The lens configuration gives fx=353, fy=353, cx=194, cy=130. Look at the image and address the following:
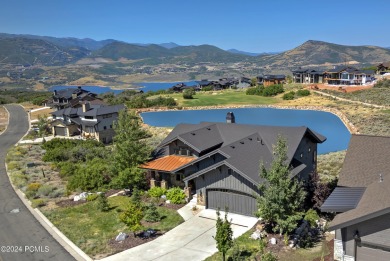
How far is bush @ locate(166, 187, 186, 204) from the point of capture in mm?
25703

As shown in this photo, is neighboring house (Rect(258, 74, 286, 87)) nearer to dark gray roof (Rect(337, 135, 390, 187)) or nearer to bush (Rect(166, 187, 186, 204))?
bush (Rect(166, 187, 186, 204))

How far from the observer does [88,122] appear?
57.8m

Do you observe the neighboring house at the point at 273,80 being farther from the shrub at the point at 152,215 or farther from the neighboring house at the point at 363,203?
the neighboring house at the point at 363,203

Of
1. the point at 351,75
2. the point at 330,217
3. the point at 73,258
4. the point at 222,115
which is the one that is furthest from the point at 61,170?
the point at 351,75

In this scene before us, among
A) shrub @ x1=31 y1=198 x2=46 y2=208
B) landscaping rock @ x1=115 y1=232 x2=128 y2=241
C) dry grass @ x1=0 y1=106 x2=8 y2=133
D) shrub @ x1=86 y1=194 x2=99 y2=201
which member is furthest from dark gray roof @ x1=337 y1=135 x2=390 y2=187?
dry grass @ x1=0 y1=106 x2=8 y2=133

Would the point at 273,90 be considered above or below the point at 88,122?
above

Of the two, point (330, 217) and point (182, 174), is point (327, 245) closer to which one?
point (330, 217)

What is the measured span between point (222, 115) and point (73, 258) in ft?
208

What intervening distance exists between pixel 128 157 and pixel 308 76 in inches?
4050

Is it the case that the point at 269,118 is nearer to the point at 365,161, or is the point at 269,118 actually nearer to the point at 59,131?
the point at 59,131

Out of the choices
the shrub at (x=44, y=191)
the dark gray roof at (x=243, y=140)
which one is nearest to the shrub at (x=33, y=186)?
the shrub at (x=44, y=191)

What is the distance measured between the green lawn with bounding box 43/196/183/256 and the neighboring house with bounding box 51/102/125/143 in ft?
98.0

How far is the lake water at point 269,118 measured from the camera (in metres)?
58.4

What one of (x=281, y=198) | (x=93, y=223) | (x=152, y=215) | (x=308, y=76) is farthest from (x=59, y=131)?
(x=308, y=76)
